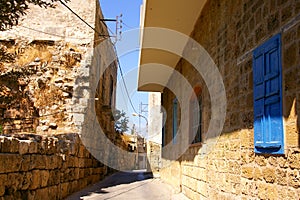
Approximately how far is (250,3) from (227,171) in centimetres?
216

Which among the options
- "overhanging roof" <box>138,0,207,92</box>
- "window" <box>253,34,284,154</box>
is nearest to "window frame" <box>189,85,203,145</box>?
"overhanging roof" <box>138,0,207,92</box>

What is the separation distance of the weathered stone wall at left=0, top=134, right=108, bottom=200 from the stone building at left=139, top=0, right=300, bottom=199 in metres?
2.71

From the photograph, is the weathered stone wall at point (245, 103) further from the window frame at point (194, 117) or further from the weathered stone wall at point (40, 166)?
the weathered stone wall at point (40, 166)

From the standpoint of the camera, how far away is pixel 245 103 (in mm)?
3678

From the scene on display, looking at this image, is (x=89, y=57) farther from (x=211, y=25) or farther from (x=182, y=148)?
(x=211, y=25)

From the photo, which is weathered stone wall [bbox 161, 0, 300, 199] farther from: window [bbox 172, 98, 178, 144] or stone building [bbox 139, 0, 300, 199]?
window [bbox 172, 98, 178, 144]

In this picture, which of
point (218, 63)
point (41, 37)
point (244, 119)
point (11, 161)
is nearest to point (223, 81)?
point (218, 63)

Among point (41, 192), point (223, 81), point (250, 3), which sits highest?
point (250, 3)

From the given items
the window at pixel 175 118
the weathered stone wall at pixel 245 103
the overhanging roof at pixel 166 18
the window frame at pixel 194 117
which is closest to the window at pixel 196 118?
the window frame at pixel 194 117

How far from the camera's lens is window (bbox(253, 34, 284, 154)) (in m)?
2.80

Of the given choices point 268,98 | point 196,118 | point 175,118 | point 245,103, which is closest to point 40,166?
point 196,118

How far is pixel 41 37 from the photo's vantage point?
10211 mm

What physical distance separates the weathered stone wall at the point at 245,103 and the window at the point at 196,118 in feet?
1.06

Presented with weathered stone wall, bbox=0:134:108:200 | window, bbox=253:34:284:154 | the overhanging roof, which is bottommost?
weathered stone wall, bbox=0:134:108:200
